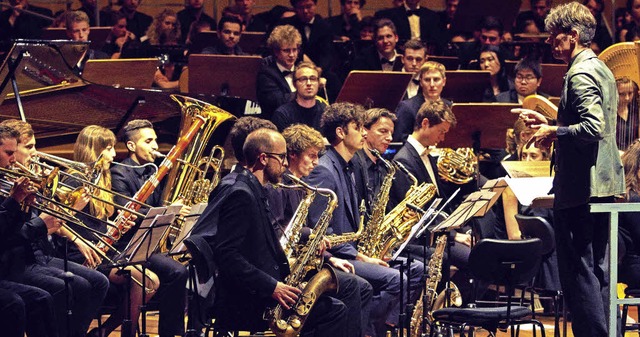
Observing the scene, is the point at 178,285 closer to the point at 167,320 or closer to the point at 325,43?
the point at 167,320

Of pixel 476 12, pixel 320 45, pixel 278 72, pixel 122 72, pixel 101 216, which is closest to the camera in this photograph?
pixel 101 216

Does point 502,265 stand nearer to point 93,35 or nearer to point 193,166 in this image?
point 193,166

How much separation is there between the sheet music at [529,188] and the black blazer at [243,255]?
4.20 feet

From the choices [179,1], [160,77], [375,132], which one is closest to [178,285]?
[375,132]

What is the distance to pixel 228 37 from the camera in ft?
30.2

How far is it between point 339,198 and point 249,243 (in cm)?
131

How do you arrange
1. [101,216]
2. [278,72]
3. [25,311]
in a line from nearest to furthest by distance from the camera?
[25,311]
[101,216]
[278,72]

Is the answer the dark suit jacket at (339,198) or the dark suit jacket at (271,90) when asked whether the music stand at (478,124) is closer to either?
the dark suit jacket at (271,90)

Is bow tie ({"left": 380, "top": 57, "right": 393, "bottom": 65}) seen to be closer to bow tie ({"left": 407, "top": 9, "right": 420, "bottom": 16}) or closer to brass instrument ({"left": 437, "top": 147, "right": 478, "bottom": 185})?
bow tie ({"left": 407, "top": 9, "right": 420, "bottom": 16})

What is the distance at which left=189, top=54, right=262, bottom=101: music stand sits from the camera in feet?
27.8

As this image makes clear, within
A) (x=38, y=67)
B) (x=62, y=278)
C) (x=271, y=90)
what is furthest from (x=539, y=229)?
(x=38, y=67)

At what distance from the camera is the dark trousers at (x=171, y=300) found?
6.36 m

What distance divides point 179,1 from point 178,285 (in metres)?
6.33

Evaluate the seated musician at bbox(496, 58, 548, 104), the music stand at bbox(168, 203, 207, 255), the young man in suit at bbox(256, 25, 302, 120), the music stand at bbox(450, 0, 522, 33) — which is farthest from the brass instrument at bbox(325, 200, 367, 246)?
the music stand at bbox(450, 0, 522, 33)
